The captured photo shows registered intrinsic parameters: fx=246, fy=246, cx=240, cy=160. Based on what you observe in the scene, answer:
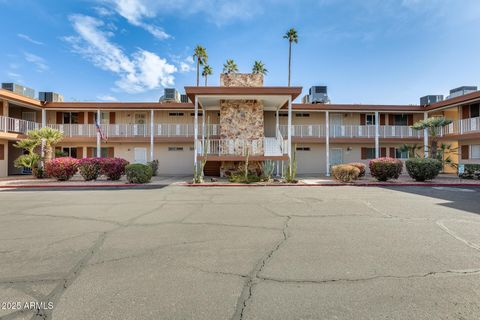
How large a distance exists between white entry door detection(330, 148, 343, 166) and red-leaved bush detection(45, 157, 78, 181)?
65.1ft

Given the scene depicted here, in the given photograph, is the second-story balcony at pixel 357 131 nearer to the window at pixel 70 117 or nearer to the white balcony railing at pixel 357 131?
the white balcony railing at pixel 357 131

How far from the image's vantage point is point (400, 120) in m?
22.6

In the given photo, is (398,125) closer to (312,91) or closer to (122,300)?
(312,91)

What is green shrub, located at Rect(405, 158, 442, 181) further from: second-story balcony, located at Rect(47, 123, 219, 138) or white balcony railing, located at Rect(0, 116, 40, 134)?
white balcony railing, located at Rect(0, 116, 40, 134)

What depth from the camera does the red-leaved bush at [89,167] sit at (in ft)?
49.9

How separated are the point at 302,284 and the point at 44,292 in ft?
10.1

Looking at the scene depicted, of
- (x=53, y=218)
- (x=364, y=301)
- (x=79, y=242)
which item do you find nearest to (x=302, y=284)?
(x=364, y=301)

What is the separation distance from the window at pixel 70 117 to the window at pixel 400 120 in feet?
93.2

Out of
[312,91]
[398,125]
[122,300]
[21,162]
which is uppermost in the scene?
[312,91]

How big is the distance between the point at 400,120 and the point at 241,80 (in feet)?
51.2

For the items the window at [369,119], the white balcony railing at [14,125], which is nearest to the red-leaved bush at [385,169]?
the window at [369,119]

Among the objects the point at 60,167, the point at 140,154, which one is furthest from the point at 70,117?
the point at 60,167

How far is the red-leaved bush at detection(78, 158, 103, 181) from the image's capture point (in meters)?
15.2

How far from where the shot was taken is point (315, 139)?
20.2m
